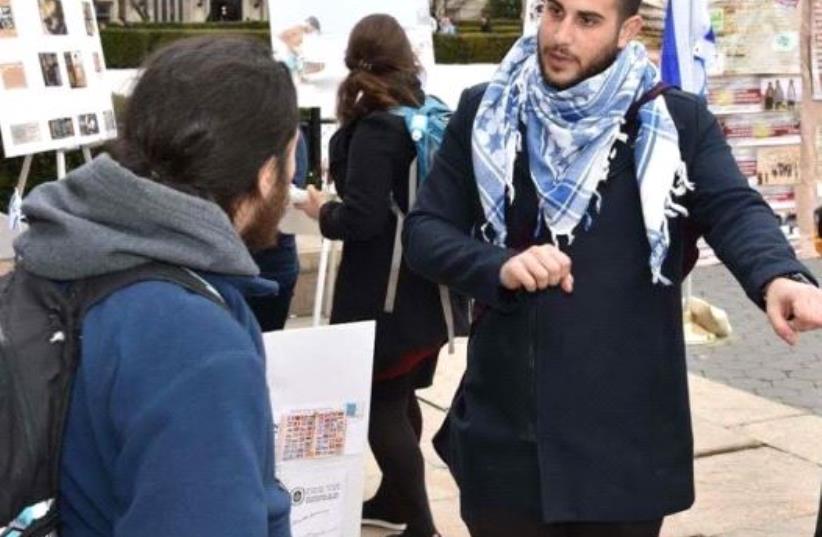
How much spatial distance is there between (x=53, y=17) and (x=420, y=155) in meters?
2.67

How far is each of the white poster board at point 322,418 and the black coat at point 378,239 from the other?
2.77 feet

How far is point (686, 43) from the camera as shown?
7.02m

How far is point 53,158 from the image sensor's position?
8227 mm

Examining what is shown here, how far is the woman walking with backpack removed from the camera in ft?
13.9

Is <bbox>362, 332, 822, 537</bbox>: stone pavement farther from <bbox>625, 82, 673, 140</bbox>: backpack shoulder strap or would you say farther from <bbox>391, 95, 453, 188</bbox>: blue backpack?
<bbox>625, 82, 673, 140</bbox>: backpack shoulder strap

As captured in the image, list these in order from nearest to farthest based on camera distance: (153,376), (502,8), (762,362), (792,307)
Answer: (153,376) → (792,307) → (762,362) → (502,8)

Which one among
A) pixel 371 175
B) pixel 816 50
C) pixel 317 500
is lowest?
pixel 816 50

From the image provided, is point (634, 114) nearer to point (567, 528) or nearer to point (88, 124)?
point (567, 528)

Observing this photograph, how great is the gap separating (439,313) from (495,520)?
1.52 m

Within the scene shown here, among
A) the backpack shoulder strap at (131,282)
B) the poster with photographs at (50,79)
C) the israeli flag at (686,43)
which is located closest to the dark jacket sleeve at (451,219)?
the backpack shoulder strap at (131,282)

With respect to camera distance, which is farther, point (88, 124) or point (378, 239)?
point (88, 124)

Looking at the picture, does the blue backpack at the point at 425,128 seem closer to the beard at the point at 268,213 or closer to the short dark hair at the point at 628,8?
the short dark hair at the point at 628,8

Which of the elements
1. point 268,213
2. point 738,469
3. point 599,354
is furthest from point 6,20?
point 268,213

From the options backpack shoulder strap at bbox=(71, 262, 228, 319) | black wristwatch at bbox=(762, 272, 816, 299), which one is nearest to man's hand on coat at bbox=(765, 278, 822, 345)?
black wristwatch at bbox=(762, 272, 816, 299)
